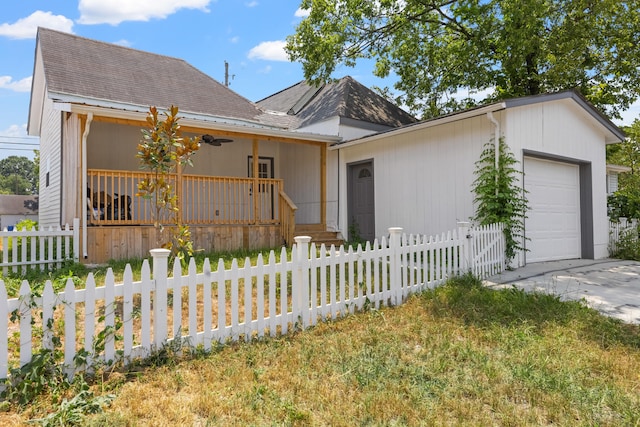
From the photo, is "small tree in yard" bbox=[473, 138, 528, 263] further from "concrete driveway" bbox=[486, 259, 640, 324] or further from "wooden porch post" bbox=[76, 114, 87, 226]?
"wooden porch post" bbox=[76, 114, 87, 226]

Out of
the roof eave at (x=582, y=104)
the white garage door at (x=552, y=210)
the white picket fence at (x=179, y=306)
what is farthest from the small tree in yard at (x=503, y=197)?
the white picket fence at (x=179, y=306)

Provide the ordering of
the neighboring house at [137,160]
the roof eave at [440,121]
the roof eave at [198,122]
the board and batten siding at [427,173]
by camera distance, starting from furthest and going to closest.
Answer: the board and batten siding at [427,173]
the neighboring house at [137,160]
the roof eave at [440,121]
the roof eave at [198,122]

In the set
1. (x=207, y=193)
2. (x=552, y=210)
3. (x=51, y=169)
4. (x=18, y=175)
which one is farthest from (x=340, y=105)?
(x=18, y=175)

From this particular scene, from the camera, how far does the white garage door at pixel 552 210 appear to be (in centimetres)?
846

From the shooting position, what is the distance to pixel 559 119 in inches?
355

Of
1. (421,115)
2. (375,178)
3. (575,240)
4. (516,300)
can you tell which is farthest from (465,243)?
(421,115)

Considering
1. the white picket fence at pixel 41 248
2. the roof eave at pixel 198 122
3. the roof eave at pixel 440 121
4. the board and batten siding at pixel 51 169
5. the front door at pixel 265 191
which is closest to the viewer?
the white picket fence at pixel 41 248

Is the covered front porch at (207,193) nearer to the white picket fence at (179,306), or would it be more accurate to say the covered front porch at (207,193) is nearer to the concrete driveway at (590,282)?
the white picket fence at (179,306)

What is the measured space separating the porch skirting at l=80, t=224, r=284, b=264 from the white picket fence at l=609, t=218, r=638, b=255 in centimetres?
872

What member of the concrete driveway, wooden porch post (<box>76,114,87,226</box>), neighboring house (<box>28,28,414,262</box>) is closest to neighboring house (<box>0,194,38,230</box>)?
neighboring house (<box>28,28,414,262</box>)

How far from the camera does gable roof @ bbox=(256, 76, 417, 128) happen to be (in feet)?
40.8

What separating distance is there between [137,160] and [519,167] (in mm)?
9522

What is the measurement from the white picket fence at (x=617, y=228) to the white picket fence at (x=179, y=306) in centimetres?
725

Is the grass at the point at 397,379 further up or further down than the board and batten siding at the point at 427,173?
further down
